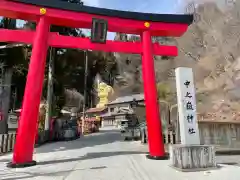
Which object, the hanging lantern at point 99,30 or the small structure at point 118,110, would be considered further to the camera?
the small structure at point 118,110

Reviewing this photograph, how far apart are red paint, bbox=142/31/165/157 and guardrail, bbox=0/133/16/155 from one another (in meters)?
6.79

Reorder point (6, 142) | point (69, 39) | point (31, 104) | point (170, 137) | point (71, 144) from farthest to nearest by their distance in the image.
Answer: point (71, 144) < point (170, 137) < point (6, 142) < point (69, 39) < point (31, 104)

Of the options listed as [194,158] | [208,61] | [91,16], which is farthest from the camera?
[208,61]

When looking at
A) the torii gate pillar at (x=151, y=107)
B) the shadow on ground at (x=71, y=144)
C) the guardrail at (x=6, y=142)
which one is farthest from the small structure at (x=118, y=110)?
the torii gate pillar at (x=151, y=107)

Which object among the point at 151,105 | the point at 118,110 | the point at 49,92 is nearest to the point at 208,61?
the point at 118,110

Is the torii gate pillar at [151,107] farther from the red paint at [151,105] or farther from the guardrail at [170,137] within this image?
the guardrail at [170,137]

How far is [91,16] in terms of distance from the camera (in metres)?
9.05

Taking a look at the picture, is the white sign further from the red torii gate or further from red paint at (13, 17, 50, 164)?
red paint at (13, 17, 50, 164)

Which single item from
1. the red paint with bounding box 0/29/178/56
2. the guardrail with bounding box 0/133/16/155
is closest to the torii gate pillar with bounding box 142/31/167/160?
the red paint with bounding box 0/29/178/56

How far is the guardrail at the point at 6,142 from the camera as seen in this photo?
34.6 feet

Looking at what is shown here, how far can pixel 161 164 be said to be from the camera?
23.9 ft

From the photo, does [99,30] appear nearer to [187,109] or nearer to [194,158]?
[187,109]

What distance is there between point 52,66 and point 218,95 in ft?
88.9

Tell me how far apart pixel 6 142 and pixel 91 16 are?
23.4 ft
